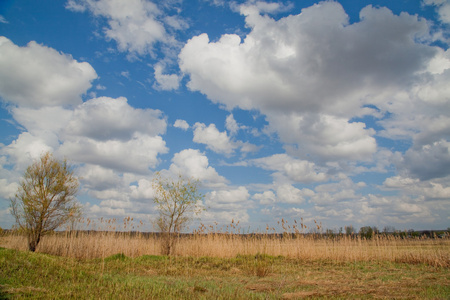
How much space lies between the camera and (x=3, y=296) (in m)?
5.34

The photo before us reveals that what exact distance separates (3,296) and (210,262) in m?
9.13

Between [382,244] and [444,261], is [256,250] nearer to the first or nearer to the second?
[382,244]

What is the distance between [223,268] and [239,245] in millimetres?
4794

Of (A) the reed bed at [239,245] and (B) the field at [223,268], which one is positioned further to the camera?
(A) the reed bed at [239,245]

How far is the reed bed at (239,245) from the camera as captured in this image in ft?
49.0

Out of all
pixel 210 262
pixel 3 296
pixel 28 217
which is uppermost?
pixel 28 217

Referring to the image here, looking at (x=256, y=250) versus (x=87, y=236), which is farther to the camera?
(x=256, y=250)

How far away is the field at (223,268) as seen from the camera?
20.3 ft

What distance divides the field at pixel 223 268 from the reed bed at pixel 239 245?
0.05m

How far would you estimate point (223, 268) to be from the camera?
1209 centimetres

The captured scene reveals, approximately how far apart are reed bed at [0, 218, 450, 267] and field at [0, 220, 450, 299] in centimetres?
5

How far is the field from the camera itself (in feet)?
20.3

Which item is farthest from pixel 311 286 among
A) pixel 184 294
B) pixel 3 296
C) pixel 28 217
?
pixel 28 217

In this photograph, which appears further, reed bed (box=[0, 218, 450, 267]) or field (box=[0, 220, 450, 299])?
reed bed (box=[0, 218, 450, 267])
